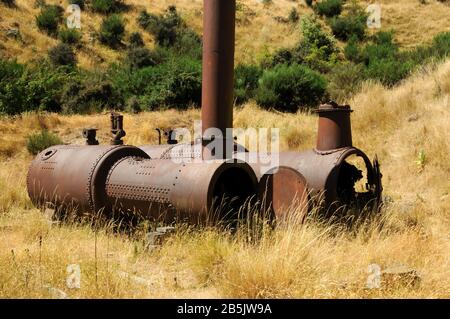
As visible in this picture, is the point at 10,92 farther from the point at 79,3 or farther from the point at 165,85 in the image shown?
the point at 79,3

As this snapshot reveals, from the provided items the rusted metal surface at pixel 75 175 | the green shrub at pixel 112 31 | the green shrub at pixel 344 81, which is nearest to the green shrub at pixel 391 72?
the green shrub at pixel 344 81

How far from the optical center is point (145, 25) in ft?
95.2

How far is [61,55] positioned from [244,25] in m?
12.9

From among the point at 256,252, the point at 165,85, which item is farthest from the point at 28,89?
the point at 256,252

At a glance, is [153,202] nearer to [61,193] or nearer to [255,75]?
[61,193]

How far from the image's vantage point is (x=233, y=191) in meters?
6.13

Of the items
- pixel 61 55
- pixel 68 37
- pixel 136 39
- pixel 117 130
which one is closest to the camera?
pixel 117 130

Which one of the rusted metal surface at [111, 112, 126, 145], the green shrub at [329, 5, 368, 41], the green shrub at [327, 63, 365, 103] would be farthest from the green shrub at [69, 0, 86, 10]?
the rusted metal surface at [111, 112, 126, 145]

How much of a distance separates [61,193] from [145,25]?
24.1 meters

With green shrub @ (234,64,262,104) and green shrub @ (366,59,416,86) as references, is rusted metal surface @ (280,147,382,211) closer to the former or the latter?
green shrub @ (366,59,416,86)

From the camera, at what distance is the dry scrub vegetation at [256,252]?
3.92 m

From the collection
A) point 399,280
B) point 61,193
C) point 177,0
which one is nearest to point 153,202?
point 61,193

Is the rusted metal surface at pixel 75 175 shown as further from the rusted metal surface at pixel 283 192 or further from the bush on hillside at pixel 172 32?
the bush on hillside at pixel 172 32

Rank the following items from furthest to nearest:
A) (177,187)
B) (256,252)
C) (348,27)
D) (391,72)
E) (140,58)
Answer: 1. (348,27)
2. (140,58)
3. (391,72)
4. (177,187)
5. (256,252)
